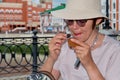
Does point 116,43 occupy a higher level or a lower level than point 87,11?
lower

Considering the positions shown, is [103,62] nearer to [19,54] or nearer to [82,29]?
[82,29]

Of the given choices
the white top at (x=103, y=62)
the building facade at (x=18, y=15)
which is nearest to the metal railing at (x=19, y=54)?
the white top at (x=103, y=62)

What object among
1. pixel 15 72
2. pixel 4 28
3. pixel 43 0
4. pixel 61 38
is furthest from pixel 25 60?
pixel 43 0

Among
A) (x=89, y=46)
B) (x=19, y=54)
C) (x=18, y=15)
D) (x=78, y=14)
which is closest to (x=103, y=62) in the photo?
(x=89, y=46)

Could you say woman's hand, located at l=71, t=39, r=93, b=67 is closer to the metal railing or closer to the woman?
the woman

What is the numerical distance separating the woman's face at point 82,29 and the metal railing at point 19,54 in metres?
7.97

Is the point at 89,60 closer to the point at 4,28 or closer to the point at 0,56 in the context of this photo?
the point at 0,56

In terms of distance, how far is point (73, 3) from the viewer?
7.64 ft

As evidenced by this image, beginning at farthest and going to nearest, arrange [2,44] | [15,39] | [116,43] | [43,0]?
[43,0] → [15,39] → [2,44] → [116,43]

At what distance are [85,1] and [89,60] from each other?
13.7 inches

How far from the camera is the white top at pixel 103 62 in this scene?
2.26m

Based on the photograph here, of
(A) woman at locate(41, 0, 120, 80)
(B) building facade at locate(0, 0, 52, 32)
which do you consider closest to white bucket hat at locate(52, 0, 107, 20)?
(A) woman at locate(41, 0, 120, 80)

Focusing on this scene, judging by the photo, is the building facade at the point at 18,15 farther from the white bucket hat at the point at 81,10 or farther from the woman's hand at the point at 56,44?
the white bucket hat at the point at 81,10

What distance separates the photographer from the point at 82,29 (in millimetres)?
2268
